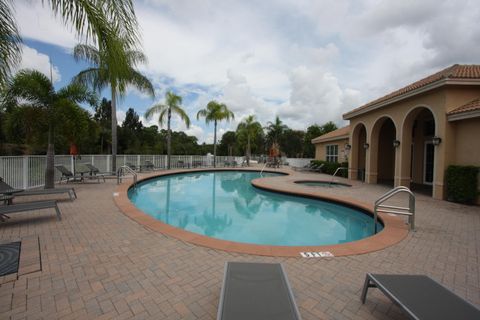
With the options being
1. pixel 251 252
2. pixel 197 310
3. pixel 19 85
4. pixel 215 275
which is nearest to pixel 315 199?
pixel 251 252

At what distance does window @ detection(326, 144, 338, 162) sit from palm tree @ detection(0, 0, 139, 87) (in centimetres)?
1879

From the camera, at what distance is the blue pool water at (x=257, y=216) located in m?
6.08

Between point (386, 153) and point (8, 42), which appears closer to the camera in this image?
point (8, 42)

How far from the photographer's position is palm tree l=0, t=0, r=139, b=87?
9.19 ft

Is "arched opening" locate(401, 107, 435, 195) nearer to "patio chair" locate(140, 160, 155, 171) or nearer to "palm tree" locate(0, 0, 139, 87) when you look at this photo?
"palm tree" locate(0, 0, 139, 87)

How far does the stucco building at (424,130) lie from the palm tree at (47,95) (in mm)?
13275

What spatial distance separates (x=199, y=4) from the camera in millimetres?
7523

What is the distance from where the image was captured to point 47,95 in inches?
320

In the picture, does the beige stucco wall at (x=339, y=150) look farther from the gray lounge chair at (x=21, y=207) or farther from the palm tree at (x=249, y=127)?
the gray lounge chair at (x=21, y=207)

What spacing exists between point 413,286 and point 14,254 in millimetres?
4492

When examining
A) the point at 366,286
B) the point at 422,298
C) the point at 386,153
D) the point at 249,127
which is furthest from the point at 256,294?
the point at 249,127

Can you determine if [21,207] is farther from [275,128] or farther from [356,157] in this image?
[275,128]

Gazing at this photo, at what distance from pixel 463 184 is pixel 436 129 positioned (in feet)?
7.23

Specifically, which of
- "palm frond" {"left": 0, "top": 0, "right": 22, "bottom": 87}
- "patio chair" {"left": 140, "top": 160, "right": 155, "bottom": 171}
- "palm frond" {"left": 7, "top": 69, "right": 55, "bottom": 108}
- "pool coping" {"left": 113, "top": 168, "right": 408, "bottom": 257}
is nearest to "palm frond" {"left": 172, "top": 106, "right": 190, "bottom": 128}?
"patio chair" {"left": 140, "top": 160, "right": 155, "bottom": 171}
